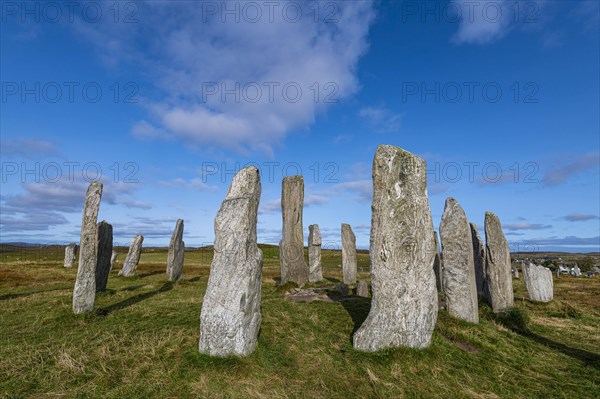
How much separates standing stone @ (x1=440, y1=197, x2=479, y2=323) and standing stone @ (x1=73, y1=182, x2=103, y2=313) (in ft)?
37.9

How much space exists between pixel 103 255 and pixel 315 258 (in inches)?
460

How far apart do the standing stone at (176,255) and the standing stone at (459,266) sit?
1636cm

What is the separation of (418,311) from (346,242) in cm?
1573

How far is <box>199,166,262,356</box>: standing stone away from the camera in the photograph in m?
7.12

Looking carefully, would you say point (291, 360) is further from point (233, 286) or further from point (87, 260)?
point (87, 260)

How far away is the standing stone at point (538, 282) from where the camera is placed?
1703 centimetres

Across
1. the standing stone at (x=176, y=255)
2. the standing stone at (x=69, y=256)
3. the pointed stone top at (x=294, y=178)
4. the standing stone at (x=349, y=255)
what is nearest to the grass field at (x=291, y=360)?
the pointed stone top at (x=294, y=178)

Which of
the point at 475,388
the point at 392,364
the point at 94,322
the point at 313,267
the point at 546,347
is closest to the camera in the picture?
the point at 475,388

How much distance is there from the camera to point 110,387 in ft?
20.3

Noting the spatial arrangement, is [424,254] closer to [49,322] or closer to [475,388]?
[475,388]

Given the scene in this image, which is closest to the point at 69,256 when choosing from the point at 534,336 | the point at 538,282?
the point at 534,336

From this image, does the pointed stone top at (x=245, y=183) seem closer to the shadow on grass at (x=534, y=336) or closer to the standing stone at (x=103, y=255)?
the shadow on grass at (x=534, y=336)

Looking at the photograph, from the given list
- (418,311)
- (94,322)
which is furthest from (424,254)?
(94,322)

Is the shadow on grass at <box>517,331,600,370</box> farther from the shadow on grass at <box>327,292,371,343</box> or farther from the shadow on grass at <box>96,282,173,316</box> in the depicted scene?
the shadow on grass at <box>96,282,173,316</box>
